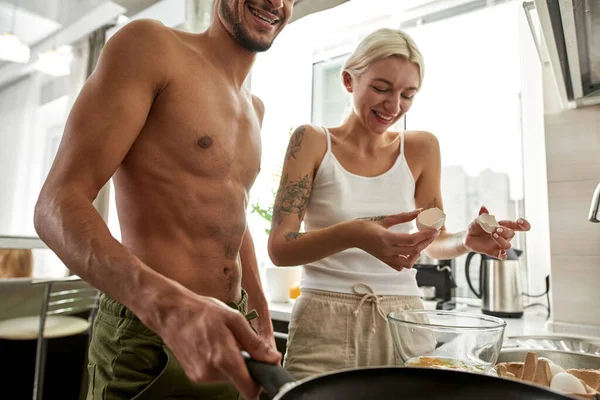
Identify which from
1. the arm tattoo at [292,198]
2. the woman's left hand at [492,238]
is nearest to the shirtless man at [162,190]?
the arm tattoo at [292,198]

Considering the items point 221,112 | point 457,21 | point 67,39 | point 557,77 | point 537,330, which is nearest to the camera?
point 221,112

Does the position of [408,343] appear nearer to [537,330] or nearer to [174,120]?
[174,120]

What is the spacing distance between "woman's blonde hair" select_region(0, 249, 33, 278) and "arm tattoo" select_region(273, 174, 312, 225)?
7.86ft

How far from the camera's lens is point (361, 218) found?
1086 millimetres

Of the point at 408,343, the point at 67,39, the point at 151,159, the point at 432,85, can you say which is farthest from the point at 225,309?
the point at 67,39

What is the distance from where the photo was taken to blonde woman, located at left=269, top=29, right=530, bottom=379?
1019mm

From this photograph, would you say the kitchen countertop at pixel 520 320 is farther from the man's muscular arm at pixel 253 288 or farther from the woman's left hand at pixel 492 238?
the man's muscular arm at pixel 253 288

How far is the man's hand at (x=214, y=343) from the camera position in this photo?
0.41 m

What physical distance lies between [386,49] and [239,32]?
1.25ft

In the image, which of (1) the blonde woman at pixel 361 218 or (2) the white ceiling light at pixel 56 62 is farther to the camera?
(2) the white ceiling light at pixel 56 62

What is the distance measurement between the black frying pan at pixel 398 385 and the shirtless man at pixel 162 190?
0.09m

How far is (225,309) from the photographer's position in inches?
17.8

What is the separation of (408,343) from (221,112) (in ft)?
2.06

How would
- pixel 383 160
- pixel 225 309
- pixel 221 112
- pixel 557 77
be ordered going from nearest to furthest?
pixel 225 309
pixel 221 112
pixel 383 160
pixel 557 77
